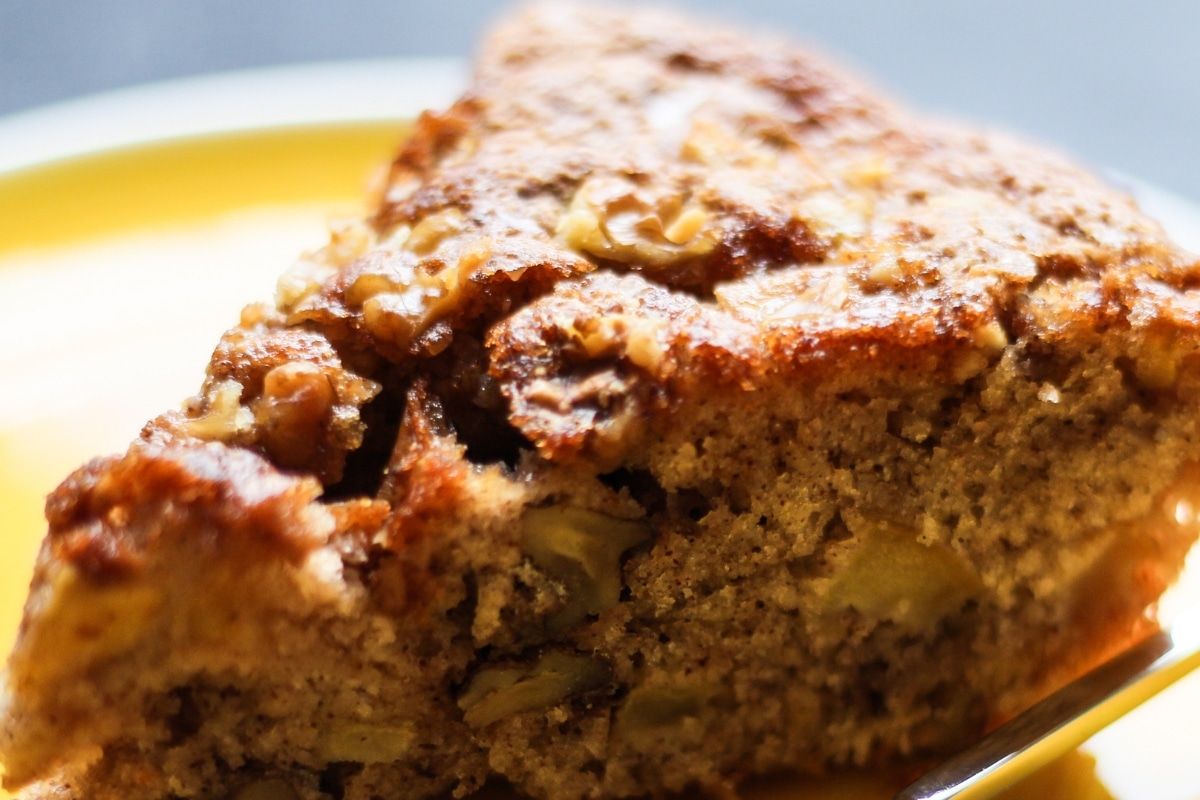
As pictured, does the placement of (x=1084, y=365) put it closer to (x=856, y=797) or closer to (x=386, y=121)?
(x=856, y=797)

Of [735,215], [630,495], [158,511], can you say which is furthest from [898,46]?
[158,511]

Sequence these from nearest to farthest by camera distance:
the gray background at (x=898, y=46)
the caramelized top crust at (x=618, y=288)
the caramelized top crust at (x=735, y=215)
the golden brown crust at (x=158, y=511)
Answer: the golden brown crust at (x=158, y=511) < the caramelized top crust at (x=618, y=288) < the caramelized top crust at (x=735, y=215) < the gray background at (x=898, y=46)

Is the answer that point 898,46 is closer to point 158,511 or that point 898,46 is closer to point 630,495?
point 630,495

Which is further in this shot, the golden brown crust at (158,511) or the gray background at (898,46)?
the gray background at (898,46)

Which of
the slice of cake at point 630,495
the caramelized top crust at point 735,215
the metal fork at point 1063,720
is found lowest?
the metal fork at point 1063,720

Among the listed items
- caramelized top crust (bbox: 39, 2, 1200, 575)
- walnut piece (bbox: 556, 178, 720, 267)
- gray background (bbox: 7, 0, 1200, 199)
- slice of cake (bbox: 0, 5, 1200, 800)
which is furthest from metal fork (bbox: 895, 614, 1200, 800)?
gray background (bbox: 7, 0, 1200, 199)

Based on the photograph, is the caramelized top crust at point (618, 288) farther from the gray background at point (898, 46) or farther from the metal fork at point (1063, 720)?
the gray background at point (898, 46)

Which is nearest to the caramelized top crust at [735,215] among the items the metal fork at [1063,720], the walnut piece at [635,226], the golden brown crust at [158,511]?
the walnut piece at [635,226]

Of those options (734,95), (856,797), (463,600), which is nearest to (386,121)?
(734,95)
